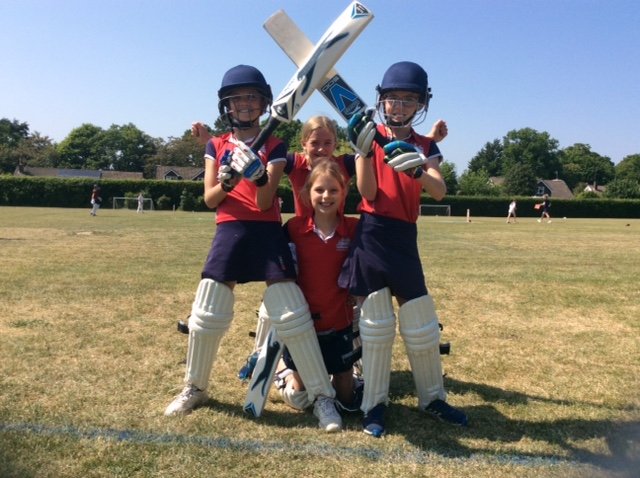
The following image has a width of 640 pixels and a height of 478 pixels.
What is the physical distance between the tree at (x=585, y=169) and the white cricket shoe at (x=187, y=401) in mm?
107342

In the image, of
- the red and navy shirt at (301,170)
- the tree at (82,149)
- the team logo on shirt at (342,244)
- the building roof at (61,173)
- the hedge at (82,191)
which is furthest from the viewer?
the tree at (82,149)

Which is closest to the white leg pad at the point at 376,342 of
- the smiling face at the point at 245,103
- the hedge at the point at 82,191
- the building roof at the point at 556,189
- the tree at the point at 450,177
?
the smiling face at the point at 245,103

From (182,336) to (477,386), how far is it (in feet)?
8.83

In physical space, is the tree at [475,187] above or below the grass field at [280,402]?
above

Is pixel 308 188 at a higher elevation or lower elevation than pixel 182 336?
higher

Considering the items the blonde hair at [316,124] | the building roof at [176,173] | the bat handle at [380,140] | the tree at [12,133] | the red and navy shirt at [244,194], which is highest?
the tree at [12,133]

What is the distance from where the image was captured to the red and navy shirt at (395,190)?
3.33 metres

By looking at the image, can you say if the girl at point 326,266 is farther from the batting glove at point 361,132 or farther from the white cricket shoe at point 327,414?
the batting glove at point 361,132

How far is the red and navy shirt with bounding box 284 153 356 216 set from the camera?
12.1 ft

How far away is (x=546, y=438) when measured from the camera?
316 centimetres

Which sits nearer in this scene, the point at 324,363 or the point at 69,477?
the point at 69,477

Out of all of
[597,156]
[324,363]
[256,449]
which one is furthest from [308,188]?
[597,156]

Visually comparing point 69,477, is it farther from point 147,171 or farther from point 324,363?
point 147,171

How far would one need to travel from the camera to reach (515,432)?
3.26 m
